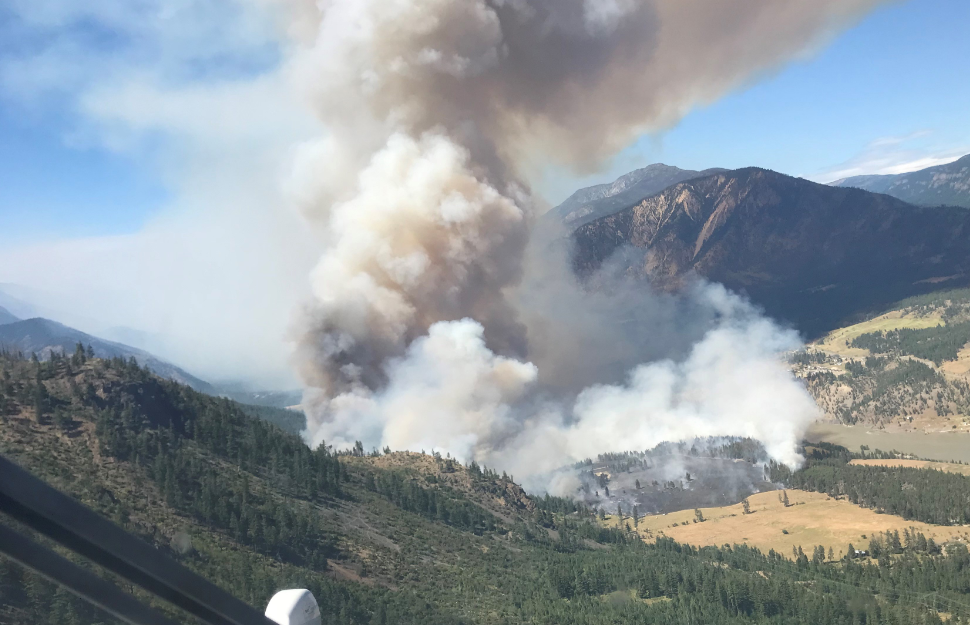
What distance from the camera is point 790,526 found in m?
116

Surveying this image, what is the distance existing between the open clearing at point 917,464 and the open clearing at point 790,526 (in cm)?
2095

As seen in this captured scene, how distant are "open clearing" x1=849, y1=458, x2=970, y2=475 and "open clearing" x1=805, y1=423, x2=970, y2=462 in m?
12.2

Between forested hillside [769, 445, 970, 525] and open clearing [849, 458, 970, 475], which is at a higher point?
open clearing [849, 458, 970, 475]

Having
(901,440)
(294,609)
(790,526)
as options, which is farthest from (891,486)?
(294,609)

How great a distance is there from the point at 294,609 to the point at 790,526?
427 feet

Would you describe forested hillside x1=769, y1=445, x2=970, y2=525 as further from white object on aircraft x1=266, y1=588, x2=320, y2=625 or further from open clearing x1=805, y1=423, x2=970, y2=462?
white object on aircraft x1=266, y1=588, x2=320, y2=625

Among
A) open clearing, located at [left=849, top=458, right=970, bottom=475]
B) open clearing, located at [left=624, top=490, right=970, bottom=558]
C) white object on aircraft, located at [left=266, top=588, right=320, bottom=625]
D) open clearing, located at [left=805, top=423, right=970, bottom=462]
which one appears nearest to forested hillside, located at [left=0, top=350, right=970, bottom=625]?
open clearing, located at [left=624, top=490, right=970, bottom=558]

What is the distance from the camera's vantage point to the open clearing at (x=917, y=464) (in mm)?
133425

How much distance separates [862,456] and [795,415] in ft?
72.9

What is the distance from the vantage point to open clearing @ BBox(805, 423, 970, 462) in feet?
520

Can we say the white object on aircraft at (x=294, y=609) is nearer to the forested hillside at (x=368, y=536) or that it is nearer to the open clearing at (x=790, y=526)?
the forested hillside at (x=368, y=536)

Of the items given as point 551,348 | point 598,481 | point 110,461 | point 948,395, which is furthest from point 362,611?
point 948,395

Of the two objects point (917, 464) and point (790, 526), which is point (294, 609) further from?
point (917, 464)

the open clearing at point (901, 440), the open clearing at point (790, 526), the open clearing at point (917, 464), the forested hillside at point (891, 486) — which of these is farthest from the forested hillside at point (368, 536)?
the open clearing at point (901, 440)
